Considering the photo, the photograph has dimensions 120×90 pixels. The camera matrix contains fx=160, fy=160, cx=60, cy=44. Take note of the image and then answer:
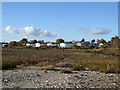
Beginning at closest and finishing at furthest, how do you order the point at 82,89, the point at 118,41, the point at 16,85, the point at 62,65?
the point at 82,89 → the point at 16,85 → the point at 62,65 → the point at 118,41

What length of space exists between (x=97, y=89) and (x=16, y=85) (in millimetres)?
4951

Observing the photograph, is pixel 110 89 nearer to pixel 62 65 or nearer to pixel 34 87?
pixel 34 87

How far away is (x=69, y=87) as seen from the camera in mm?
9656

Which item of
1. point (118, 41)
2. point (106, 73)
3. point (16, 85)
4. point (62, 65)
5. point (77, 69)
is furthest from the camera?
point (118, 41)

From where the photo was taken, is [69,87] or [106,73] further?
[106,73]

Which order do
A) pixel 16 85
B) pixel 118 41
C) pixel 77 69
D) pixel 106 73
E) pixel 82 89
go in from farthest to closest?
pixel 118 41 → pixel 77 69 → pixel 106 73 → pixel 16 85 → pixel 82 89

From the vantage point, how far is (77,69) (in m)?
16.4

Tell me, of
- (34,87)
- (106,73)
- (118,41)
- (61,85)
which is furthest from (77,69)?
(118,41)

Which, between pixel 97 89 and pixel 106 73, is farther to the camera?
pixel 106 73

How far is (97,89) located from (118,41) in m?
76.0

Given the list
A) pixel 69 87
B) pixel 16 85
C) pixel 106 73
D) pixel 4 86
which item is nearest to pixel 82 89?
pixel 69 87

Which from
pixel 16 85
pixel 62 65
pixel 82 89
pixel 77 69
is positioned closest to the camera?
pixel 82 89

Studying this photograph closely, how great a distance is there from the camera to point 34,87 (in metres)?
9.52

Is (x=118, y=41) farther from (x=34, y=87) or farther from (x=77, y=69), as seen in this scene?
(x=34, y=87)
